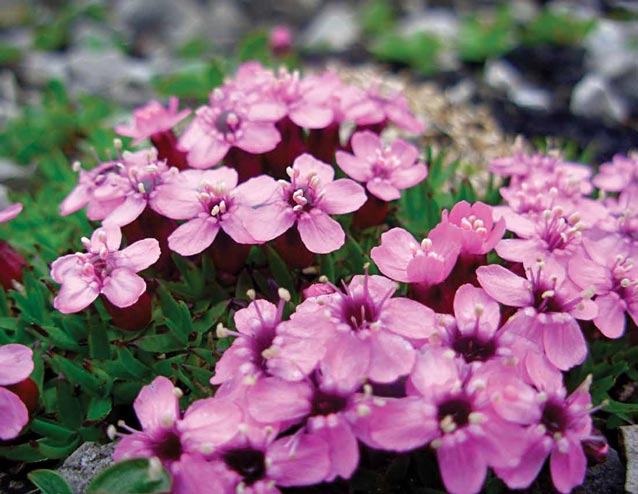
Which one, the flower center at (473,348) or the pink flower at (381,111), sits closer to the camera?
the flower center at (473,348)

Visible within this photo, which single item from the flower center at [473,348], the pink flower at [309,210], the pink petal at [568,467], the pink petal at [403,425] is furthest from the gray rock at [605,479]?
the pink flower at [309,210]

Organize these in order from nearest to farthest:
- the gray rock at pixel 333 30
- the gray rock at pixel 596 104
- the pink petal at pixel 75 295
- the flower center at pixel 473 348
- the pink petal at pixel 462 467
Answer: the pink petal at pixel 462 467, the flower center at pixel 473 348, the pink petal at pixel 75 295, the gray rock at pixel 596 104, the gray rock at pixel 333 30

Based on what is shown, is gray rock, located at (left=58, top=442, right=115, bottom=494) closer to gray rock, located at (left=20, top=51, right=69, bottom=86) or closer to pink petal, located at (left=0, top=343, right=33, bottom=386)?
pink petal, located at (left=0, top=343, right=33, bottom=386)

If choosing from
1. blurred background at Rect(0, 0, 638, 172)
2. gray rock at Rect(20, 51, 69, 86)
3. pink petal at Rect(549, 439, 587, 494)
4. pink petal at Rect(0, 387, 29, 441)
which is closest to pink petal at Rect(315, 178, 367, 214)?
pink petal at Rect(549, 439, 587, 494)

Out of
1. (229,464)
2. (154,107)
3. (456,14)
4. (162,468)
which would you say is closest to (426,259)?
(229,464)

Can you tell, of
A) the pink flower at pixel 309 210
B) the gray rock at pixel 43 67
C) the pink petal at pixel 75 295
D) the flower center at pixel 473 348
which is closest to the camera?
the flower center at pixel 473 348

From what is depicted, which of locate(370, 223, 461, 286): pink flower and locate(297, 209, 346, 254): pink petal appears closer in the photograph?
locate(370, 223, 461, 286): pink flower

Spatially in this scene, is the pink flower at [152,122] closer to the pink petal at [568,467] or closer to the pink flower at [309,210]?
the pink flower at [309,210]
